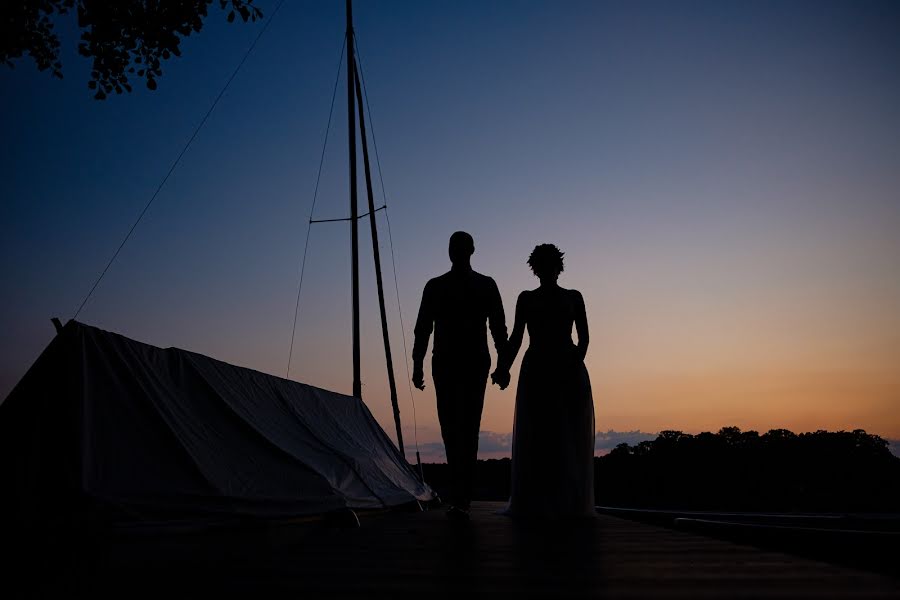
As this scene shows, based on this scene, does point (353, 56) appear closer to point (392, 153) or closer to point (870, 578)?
point (392, 153)

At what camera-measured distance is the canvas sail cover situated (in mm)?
3605

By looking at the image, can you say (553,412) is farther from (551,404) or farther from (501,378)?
(501,378)

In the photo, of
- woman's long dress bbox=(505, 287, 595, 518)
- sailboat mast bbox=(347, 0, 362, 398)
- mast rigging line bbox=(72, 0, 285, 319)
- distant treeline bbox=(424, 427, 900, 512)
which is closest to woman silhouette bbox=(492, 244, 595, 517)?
woman's long dress bbox=(505, 287, 595, 518)

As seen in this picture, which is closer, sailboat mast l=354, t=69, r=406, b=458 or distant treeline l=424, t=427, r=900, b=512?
distant treeline l=424, t=427, r=900, b=512

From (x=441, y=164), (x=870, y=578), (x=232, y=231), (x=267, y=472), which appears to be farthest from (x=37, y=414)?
(x=441, y=164)

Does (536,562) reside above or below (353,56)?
below

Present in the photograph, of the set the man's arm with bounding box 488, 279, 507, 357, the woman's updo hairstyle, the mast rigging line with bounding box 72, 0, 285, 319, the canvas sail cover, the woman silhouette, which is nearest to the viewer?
the canvas sail cover

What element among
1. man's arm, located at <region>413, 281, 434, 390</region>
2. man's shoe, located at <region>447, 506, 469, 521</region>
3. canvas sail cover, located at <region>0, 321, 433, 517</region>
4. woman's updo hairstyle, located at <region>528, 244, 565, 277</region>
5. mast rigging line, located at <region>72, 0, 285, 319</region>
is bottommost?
man's shoe, located at <region>447, 506, 469, 521</region>

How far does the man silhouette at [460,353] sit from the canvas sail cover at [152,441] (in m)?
1.16

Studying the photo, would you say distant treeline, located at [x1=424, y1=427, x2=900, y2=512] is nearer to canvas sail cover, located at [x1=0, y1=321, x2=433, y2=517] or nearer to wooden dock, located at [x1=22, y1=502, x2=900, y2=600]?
canvas sail cover, located at [x1=0, y1=321, x2=433, y2=517]

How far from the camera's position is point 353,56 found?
1326 cm

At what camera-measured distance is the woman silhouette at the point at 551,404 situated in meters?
5.52

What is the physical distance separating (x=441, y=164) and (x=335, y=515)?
417 inches

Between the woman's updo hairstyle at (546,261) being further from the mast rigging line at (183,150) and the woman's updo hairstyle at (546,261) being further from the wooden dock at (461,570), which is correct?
the mast rigging line at (183,150)
